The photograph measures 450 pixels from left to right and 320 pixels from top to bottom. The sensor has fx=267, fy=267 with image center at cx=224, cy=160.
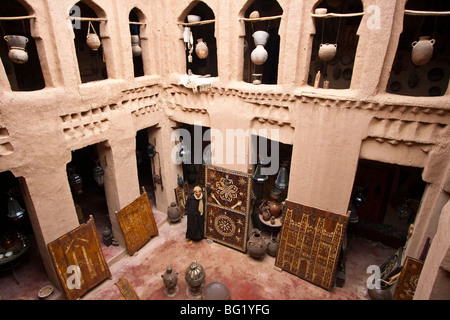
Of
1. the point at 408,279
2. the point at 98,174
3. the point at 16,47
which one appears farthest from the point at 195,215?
the point at 16,47

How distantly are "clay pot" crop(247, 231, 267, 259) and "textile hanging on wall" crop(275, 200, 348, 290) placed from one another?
0.43 m

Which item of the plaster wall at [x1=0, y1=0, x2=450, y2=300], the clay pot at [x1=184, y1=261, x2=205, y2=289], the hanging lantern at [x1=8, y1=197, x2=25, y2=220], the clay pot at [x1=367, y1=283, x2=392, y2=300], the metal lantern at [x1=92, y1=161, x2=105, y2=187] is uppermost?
the plaster wall at [x1=0, y1=0, x2=450, y2=300]

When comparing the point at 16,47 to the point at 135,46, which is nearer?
the point at 16,47

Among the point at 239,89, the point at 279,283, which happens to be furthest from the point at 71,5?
the point at 279,283

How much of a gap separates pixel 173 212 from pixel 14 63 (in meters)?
6.31

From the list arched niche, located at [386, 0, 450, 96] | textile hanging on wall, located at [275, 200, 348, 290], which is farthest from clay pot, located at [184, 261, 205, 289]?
arched niche, located at [386, 0, 450, 96]

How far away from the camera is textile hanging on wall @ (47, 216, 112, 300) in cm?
548

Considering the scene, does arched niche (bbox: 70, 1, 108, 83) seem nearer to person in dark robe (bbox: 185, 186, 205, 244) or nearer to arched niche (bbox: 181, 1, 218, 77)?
arched niche (bbox: 181, 1, 218, 77)

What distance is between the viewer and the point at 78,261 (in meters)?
5.80

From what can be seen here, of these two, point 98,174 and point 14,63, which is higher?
point 14,63

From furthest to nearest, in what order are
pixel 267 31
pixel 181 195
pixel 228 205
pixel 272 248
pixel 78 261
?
pixel 181 195
pixel 267 31
pixel 228 205
pixel 272 248
pixel 78 261

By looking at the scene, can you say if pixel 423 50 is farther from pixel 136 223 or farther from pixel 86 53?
pixel 86 53

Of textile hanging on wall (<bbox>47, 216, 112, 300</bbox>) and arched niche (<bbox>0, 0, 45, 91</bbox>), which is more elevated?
arched niche (<bbox>0, 0, 45, 91</bbox>)

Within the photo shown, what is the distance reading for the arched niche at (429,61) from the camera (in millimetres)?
6207
